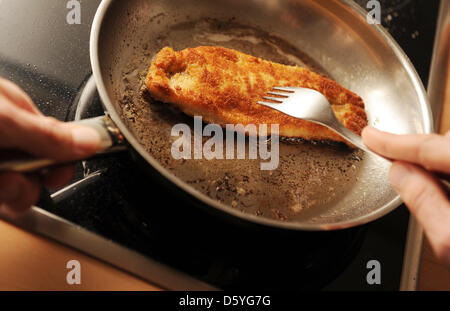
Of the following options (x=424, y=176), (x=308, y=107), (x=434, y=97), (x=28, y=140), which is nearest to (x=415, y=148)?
(x=424, y=176)

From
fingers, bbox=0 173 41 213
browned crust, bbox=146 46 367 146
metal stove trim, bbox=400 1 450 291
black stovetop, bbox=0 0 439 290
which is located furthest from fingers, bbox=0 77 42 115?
metal stove trim, bbox=400 1 450 291

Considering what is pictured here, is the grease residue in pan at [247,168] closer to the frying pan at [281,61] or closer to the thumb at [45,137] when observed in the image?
the frying pan at [281,61]

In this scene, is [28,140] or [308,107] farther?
[308,107]

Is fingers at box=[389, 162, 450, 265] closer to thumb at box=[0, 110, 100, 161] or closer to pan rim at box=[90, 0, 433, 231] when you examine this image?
pan rim at box=[90, 0, 433, 231]

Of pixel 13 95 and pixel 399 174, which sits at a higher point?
pixel 13 95

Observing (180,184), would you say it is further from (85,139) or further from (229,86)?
(229,86)

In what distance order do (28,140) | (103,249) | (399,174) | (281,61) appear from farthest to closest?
(281,61), (103,249), (399,174), (28,140)
